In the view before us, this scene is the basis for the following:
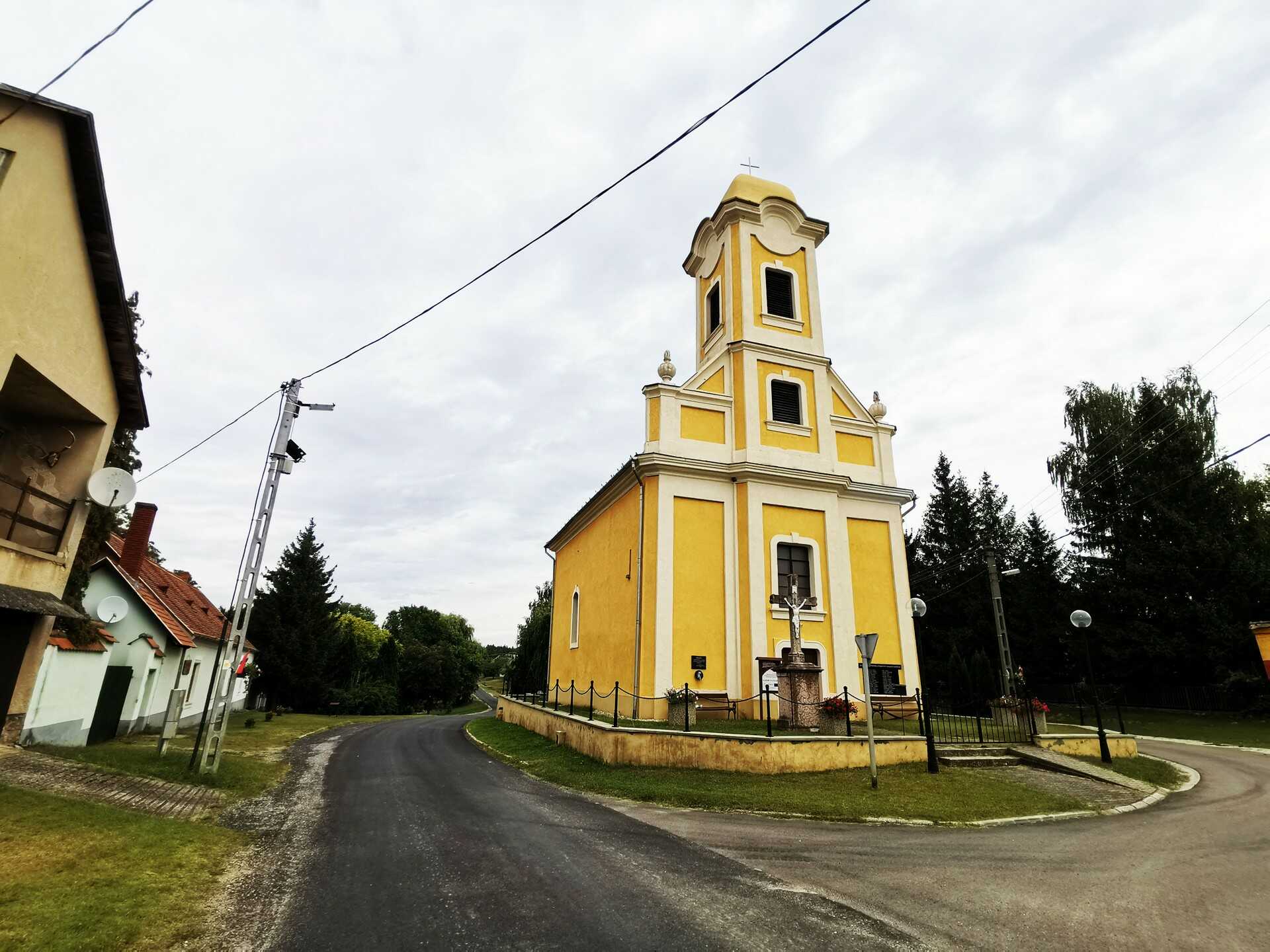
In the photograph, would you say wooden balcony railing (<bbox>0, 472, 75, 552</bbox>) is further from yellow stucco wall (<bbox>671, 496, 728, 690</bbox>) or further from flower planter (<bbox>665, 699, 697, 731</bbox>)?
yellow stucco wall (<bbox>671, 496, 728, 690</bbox>)

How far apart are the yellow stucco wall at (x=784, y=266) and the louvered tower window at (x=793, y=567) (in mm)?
7886

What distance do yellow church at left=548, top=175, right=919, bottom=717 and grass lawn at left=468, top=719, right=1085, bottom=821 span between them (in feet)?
14.5

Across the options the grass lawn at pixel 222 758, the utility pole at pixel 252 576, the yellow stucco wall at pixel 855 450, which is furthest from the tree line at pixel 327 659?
the yellow stucco wall at pixel 855 450

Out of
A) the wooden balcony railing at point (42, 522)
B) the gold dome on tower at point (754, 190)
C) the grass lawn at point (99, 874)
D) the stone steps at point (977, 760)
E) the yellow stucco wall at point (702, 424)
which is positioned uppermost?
the gold dome on tower at point (754, 190)

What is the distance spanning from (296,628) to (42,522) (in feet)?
87.8

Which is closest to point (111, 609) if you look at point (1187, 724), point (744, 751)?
point (744, 751)

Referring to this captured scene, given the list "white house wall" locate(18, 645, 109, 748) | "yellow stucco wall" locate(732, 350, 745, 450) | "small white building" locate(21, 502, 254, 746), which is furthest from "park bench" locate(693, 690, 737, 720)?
"white house wall" locate(18, 645, 109, 748)

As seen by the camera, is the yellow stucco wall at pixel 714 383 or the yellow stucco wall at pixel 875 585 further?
the yellow stucco wall at pixel 714 383

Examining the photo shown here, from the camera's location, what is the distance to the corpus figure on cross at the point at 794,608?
15531 millimetres

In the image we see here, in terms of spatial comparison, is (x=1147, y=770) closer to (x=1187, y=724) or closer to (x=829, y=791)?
(x=829, y=791)

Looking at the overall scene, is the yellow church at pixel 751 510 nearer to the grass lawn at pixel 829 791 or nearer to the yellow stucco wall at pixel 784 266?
the yellow stucco wall at pixel 784 266

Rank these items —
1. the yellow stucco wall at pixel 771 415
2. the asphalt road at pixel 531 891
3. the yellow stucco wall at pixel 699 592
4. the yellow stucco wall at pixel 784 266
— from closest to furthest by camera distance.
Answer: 1. the asphalt road at pixel 531 891
2. the yellow stucco wall at pixel 699 592
3. the yellow stucco wall at pixel 771 415
4. the yellow stucco wall at pixel 784 266

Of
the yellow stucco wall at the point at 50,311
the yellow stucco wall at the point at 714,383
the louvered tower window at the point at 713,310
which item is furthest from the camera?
the louvered tower window at the point at 713,310

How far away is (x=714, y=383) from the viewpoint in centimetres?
2097
